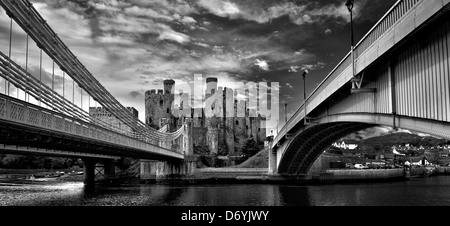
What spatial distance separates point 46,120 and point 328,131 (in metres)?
22.4

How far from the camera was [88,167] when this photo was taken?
226 feet

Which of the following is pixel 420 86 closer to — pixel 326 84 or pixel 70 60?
pixel 326 84

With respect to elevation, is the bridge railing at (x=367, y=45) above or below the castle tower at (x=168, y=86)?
below

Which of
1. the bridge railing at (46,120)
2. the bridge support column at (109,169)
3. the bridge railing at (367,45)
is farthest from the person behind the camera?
the bridge support column at (109,169)

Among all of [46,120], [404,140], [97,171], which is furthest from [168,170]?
[404,140]

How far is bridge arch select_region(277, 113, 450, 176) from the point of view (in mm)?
15188

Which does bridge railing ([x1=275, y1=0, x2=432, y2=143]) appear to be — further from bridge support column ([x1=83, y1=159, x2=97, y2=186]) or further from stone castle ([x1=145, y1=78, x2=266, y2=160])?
stone castle ([x1=145, y1=78, x2=266, y2=160])

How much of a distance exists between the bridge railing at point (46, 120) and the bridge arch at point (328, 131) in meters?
15.4

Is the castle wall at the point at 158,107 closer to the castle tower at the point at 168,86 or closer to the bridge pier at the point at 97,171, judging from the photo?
the castle tower at the point at 168,86

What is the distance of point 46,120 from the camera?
24156 millimetres

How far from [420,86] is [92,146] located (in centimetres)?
2650

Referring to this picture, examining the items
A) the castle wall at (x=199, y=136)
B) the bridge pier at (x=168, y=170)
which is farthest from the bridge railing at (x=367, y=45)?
the castle wall at (x=199, y=136)

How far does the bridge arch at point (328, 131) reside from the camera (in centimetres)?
1519

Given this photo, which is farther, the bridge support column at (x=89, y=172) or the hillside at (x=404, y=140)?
the hillside at (x=404, y=140)
